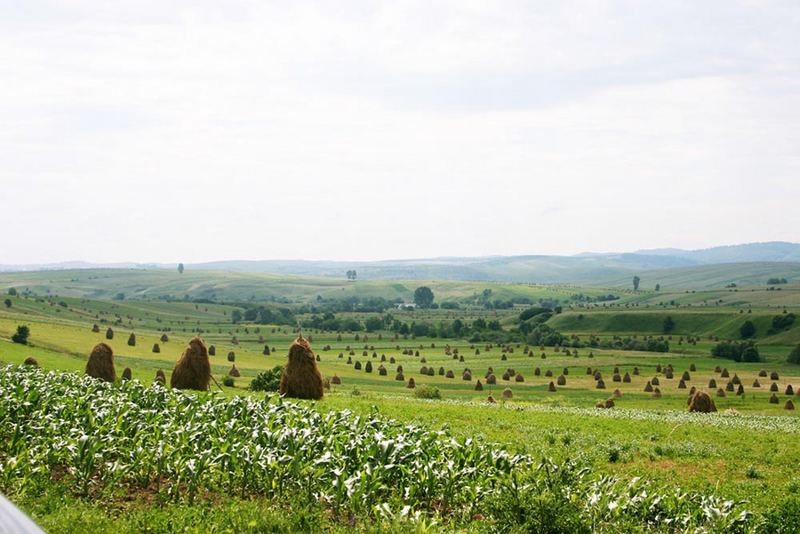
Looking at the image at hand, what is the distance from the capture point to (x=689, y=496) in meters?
16.4

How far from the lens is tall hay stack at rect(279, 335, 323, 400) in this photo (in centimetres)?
3516

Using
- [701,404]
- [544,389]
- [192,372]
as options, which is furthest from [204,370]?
[544,389]

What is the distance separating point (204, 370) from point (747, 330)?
142753mm

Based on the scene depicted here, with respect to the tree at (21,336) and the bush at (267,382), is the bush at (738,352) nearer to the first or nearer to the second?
the bush at (267,382)

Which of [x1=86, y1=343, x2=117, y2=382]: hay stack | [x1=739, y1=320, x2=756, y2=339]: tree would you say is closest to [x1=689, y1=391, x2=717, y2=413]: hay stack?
[x1=86, y1=343, x2=117, y2=382]: hay stack

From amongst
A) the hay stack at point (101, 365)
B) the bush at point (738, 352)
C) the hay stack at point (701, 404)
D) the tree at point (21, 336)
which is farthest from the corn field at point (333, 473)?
the bush at point (738, 352)

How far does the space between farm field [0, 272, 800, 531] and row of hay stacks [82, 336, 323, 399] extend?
5.27 feet

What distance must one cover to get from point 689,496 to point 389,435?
728cm

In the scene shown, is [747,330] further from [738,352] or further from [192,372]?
[192,372]

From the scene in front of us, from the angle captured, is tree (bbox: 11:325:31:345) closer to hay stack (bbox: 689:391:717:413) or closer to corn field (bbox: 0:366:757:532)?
corn field (bbox: 0:366:757:532)

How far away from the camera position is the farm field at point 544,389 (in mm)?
19109

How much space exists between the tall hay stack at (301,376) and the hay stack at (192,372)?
4.75 meters

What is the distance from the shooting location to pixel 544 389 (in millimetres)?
76688

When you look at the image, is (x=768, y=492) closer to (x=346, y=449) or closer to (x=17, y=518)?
(x=346, y=449)
